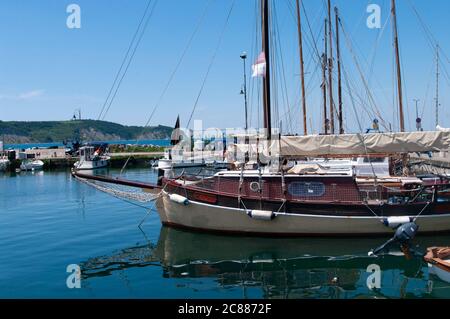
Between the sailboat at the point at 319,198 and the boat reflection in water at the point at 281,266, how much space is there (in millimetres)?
591

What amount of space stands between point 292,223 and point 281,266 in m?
3.14

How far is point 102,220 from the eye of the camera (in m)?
24.0

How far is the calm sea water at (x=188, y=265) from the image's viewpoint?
12.6 metres

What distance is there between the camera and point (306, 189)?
703 inches

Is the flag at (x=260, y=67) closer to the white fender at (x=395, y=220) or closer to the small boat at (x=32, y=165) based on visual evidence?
the white fender at (x=395, y=220)

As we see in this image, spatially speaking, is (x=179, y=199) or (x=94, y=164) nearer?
(x=179, y=199)

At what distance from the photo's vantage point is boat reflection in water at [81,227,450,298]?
41.0ft

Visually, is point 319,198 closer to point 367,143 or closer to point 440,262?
point 367,143

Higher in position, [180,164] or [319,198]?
[180,164]

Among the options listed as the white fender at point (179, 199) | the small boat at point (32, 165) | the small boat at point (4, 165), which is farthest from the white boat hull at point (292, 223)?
the small boat at point (4, 165)

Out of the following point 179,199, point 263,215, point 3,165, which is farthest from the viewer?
point 3,165

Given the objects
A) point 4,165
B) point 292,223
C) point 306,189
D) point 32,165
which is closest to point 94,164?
point 32,165

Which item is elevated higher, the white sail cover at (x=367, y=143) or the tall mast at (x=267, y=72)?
the tall mast at (x=267, y=72)
